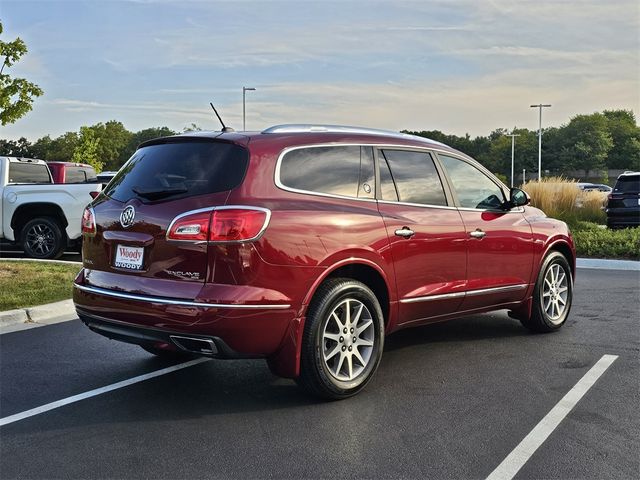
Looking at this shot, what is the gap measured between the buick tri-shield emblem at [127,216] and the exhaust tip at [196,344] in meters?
0.88

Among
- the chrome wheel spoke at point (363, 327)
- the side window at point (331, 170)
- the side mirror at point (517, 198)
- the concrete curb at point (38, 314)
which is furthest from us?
the concrete curb at point (38, 314)

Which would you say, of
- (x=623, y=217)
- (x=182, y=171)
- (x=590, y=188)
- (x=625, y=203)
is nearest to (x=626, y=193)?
(x=625, y=203)

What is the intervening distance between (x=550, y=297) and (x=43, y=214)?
9.29 meters

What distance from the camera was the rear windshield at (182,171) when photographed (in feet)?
14.0

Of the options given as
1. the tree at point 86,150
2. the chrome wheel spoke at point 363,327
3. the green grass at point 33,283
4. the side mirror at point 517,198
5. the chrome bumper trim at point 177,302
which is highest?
the tree at point 86,150

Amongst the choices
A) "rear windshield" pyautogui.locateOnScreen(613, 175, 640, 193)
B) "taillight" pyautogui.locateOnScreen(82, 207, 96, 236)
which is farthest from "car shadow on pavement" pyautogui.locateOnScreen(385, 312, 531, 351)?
"rear windshield" pyautogui.locateOnScreen(613, 175, 640, 193)

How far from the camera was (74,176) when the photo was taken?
15828 mm

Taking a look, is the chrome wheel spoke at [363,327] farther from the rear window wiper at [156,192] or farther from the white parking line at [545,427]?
the rear window wiper at [156,192]

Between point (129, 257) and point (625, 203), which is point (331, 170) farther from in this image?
point (625, 203)

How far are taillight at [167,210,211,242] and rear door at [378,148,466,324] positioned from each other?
143 cm

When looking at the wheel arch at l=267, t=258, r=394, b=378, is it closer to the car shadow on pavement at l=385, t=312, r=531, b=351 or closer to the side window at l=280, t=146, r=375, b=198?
the side window at l=280, t=146, r=375, b=198

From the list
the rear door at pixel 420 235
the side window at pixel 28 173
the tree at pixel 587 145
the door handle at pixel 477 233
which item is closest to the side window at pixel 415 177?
the rear door at pixel 420 235

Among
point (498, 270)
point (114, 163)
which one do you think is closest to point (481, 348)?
point (498, 270)

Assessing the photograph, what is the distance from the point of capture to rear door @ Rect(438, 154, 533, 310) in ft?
18.6
